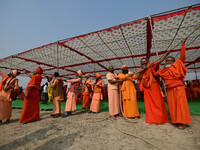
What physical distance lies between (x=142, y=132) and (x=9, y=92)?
4416mm

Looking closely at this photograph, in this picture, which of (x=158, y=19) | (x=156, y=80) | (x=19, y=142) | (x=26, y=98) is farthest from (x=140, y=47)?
(x=19, y=142)

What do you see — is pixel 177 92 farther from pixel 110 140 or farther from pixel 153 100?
pixel 110 140

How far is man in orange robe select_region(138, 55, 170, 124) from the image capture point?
8.80 feet

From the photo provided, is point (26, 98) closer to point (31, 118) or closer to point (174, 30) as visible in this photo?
point (31, 118)

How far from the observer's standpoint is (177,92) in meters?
2.44

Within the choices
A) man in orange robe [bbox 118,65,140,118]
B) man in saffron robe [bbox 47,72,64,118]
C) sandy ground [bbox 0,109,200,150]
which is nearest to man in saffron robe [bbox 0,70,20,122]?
man in saffron robe [bbox 47,72,64,118]

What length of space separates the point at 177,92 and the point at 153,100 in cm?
60

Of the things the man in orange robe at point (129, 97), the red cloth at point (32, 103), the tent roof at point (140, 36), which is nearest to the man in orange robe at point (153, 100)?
the man in orange robe at point (129, 97)

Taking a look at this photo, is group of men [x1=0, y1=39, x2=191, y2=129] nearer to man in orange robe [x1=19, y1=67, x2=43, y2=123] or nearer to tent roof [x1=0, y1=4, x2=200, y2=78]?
man in orange robe [x1=19, y1=67, x2=43, y2=123]

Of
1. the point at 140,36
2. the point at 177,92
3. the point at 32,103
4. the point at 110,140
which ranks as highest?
the point at 140,36

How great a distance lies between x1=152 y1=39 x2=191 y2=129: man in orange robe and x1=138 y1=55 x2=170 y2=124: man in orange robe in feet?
0.81

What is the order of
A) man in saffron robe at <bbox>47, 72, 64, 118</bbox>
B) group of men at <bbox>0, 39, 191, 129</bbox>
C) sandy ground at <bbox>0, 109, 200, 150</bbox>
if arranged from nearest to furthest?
sandy ground at <bbox>0, 109, 200, 150</bbox>, group of men at <bbox>0, 39, 191, 129</bbox>, man in saffron robe at <bbox>47, 72, 64, 118</bbox>

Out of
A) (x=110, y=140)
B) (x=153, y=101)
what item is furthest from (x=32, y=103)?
(x=153, y=101)

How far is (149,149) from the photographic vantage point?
165 centimetres
